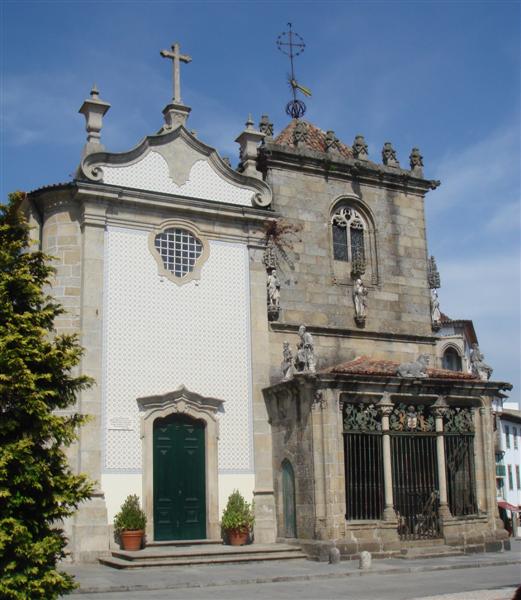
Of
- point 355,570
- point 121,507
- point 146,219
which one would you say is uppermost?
point 146,219

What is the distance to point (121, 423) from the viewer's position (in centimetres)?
2084

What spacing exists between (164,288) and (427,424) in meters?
7.66

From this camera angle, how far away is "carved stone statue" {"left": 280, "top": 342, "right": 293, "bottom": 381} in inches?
867

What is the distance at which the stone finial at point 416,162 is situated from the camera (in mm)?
27014

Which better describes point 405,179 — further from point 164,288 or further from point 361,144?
point 164,288

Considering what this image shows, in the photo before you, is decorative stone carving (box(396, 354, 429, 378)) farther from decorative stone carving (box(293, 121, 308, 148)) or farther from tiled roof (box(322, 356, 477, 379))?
decorative stone carving (box(293, 121, 308, 148))

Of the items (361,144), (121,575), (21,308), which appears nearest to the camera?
(21,308)

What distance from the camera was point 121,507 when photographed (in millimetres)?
20250

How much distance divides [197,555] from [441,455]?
6.90m

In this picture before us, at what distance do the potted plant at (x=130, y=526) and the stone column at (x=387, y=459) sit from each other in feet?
19.3

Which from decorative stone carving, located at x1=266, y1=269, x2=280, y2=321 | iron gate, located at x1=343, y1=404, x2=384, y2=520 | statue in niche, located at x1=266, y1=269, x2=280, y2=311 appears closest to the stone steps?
iron gate, located at x1=343, y1=404, x2=384, y2=520

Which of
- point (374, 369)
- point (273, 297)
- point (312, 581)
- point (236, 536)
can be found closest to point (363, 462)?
point (374, 369)

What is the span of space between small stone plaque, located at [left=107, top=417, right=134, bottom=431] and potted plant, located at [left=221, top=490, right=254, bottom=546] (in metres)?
3.14

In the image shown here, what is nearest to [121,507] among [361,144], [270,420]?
[270,420]
